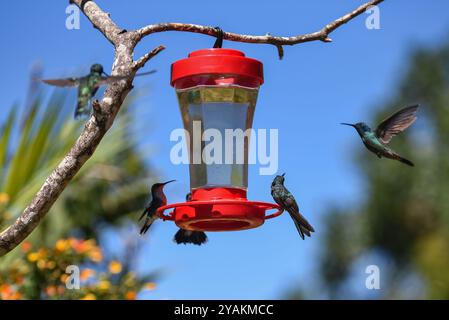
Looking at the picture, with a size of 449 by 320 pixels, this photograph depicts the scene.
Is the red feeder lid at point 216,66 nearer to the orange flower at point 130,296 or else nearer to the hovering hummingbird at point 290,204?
the hovering hummingbird at point 290,204

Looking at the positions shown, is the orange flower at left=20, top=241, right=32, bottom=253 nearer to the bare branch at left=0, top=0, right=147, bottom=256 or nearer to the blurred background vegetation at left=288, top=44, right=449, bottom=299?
the bare branch at left=0, top=0, right=147, bottom=256

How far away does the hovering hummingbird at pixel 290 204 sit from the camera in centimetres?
390

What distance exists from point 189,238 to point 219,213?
84cm

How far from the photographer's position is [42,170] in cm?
643

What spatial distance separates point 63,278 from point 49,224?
1822 mm

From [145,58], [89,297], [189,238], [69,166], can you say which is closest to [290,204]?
[189,238]

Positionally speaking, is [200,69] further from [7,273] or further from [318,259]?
[318,259]

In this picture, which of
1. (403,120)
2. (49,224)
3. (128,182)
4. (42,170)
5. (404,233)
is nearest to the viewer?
(403,120)

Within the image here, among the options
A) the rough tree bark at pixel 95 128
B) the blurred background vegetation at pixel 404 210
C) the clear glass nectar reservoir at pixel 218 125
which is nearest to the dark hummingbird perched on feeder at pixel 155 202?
the clear glass nectar reservoir at pixel 218 125

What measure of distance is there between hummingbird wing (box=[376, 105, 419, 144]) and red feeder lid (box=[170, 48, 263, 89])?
768 millimetres

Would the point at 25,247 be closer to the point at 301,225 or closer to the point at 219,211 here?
the point at 219,211
